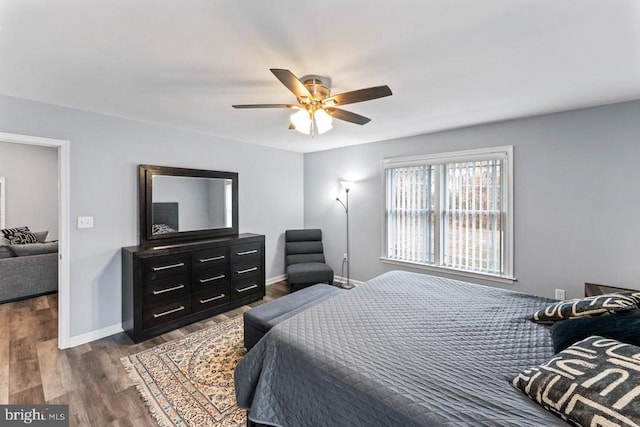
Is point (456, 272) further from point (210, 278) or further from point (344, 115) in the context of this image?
point (210, 278)

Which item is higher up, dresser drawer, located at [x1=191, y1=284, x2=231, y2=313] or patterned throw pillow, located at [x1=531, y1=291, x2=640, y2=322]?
patterned throw pillow, located at [x1=531, y1=291, x2=640, y2=322]

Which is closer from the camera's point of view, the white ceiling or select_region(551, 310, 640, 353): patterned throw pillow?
select_region(551, 310, 640, 353): patterned throw pillow

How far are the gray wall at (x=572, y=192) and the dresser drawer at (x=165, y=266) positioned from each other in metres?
3.52

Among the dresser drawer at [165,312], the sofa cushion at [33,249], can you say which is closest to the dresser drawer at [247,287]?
the dresser drawer at [165,312]

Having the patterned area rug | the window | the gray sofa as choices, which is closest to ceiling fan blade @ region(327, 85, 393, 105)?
the window

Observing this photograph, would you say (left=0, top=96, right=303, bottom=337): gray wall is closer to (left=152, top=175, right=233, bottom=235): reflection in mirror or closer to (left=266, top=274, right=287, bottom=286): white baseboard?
(left=152, top=175, right=233, bottom=235): reflection in mirror

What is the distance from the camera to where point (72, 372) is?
7.39 ft

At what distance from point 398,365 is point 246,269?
2882 mm

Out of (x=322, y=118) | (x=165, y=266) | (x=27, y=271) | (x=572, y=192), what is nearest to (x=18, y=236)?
(x=27, y=271)

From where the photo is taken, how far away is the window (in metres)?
3.23

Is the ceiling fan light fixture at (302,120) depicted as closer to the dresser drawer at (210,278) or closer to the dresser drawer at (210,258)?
the dresser drawer at (210,258)

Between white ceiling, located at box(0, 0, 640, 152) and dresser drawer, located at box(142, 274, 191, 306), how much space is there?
6.11 ft

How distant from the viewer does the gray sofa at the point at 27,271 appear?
3684 mm

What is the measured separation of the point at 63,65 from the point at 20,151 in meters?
5.03
